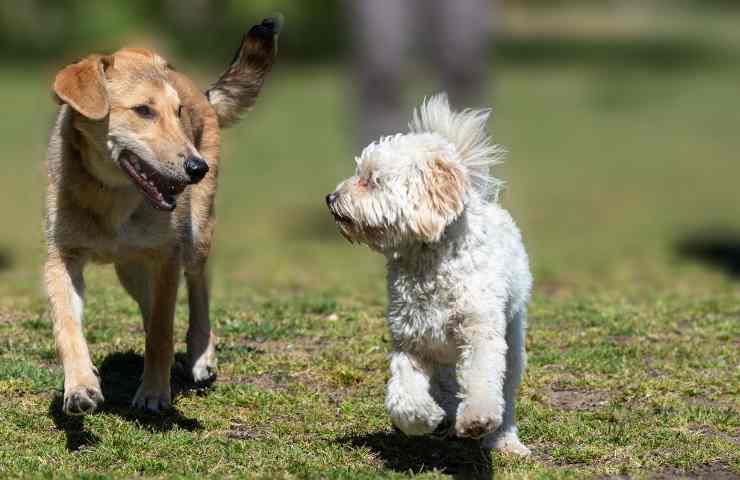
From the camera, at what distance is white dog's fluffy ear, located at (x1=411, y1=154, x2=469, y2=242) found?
18.0 feet

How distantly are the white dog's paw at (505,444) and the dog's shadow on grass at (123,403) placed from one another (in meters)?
1.41

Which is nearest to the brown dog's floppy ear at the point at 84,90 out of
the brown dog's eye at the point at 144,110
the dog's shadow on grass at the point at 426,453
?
the brown dog's eye at the point at 144,110

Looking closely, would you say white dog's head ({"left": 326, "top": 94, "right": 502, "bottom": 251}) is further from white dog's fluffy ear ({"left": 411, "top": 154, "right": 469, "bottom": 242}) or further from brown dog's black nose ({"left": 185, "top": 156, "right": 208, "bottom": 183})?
brown dog's black nose ({"left": 185, "top": 156, "right": 208, "bottom": 183})

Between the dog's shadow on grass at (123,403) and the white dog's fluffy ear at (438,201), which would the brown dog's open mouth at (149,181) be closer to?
the dog's shadow on grass at (123,403)

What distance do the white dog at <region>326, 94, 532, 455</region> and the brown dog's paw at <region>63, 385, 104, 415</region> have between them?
4.30 ft

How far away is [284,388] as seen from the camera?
7.05 meters

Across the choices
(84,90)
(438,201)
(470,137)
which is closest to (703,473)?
(438,201)

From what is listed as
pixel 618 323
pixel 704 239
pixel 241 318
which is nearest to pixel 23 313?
pixel 241 318

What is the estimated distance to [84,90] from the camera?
627 centimetres

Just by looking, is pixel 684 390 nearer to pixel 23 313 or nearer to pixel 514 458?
pixel 514 458

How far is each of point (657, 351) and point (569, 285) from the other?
285 centimetres

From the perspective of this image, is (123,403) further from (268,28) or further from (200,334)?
(268,28)

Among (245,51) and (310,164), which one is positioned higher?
(245,51)

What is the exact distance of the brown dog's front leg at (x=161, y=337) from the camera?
6645 mm
